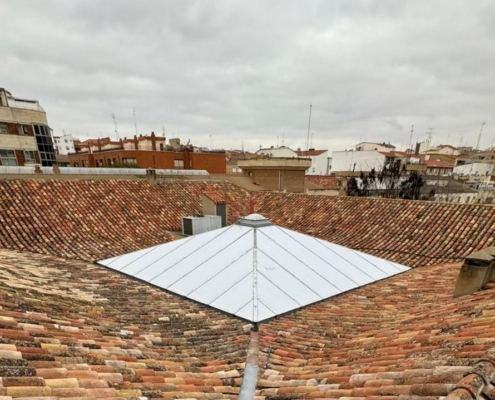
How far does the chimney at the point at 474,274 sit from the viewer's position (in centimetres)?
526

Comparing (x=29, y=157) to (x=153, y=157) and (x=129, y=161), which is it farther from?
(x=153, y=157)

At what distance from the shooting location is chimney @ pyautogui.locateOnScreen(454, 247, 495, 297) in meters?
5.26

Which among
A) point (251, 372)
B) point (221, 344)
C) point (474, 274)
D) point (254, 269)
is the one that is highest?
point (474, 274)

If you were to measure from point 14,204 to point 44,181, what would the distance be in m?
2.02

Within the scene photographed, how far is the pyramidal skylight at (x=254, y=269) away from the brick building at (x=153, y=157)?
90.8 feet

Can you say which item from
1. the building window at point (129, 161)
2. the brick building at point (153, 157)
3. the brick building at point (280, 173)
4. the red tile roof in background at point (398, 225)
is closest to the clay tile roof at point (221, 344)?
the red tile roof in background at point (398, 225)

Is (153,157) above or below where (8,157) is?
below

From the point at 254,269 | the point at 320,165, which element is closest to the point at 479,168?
the point at 320,165

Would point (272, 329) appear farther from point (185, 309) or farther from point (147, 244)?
point (147, 244)

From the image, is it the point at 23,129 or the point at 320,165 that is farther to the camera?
the point at 320,165

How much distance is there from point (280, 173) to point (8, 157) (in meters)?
26.0

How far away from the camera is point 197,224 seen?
40.3 feet

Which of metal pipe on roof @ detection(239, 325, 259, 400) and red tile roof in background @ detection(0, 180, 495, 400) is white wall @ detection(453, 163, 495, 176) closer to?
red tile roof in background @ detection(0, 180, 495, 400)

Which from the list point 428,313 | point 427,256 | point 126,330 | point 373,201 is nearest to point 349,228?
point 373,201
